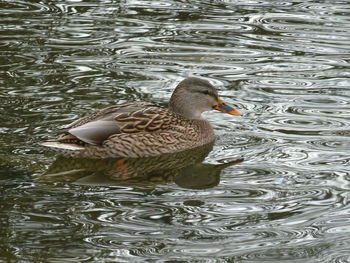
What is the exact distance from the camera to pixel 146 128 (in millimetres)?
10383

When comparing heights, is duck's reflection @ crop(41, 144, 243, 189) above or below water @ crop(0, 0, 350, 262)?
below

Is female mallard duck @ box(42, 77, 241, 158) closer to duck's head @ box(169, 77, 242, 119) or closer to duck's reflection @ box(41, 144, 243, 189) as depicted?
duck's head @ box(169, 77, 242, 119)

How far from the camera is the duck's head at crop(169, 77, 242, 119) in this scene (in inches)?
425

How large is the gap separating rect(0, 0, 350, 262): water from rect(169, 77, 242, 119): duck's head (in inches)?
12.0

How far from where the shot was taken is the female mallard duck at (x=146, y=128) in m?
9.95

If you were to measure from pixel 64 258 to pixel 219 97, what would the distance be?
14.1 feet

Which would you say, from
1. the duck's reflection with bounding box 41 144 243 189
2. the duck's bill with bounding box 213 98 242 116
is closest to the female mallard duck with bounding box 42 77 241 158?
the duck's bill with bounding box 213 98 242 116

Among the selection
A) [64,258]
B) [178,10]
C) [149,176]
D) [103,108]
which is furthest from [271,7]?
[64,258]

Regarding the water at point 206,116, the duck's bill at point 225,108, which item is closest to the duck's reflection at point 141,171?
the water at point 206,116

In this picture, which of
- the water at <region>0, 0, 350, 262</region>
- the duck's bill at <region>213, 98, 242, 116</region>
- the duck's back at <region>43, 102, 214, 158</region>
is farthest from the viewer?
the duck's bill at <region>213, 98, 242, 116</region>

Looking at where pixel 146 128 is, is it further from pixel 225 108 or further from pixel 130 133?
pixel 225 108

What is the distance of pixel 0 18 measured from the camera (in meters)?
14.8

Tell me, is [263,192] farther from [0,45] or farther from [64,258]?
[0,45]

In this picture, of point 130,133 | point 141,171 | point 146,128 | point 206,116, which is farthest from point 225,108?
point 141,171
